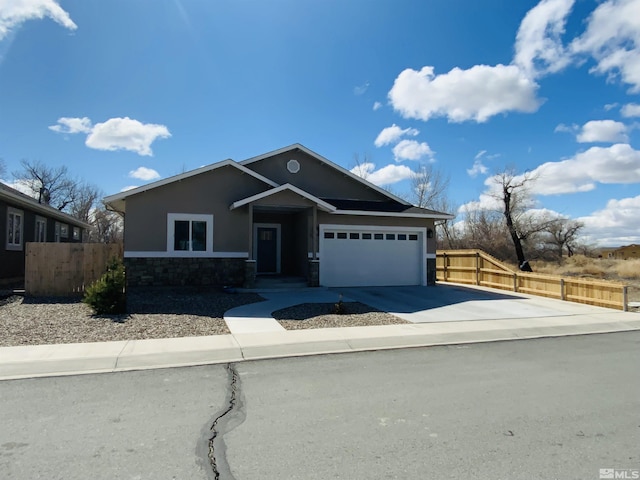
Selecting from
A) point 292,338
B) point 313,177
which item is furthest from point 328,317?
point 313,177

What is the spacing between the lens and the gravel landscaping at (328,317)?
9.68 m

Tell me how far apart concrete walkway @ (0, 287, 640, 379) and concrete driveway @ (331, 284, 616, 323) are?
0.17 feet

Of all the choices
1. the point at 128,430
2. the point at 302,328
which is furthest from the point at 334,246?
the point at 128,430

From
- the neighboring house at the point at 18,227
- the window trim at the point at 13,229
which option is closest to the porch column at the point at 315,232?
the neighboring house at the point at 18,227

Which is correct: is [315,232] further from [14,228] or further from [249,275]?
[14,228]

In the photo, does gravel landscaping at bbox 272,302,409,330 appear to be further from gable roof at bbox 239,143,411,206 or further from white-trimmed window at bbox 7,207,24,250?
white-trimmed window at bbox 7,207,24,250

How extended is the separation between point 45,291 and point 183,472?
12314 millimetres

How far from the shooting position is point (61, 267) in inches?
520

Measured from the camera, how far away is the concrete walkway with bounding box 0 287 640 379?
6.55 m

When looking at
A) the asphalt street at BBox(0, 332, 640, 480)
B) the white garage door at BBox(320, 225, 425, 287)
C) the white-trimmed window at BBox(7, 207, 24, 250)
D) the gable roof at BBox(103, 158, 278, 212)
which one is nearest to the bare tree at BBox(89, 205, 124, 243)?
the white-trimmed window at BBox(7, 207, 24, 250)

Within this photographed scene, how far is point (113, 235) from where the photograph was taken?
172 feet

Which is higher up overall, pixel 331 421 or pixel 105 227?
pixel 105 227

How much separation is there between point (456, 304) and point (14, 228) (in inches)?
702

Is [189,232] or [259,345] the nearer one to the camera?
[259,345]
